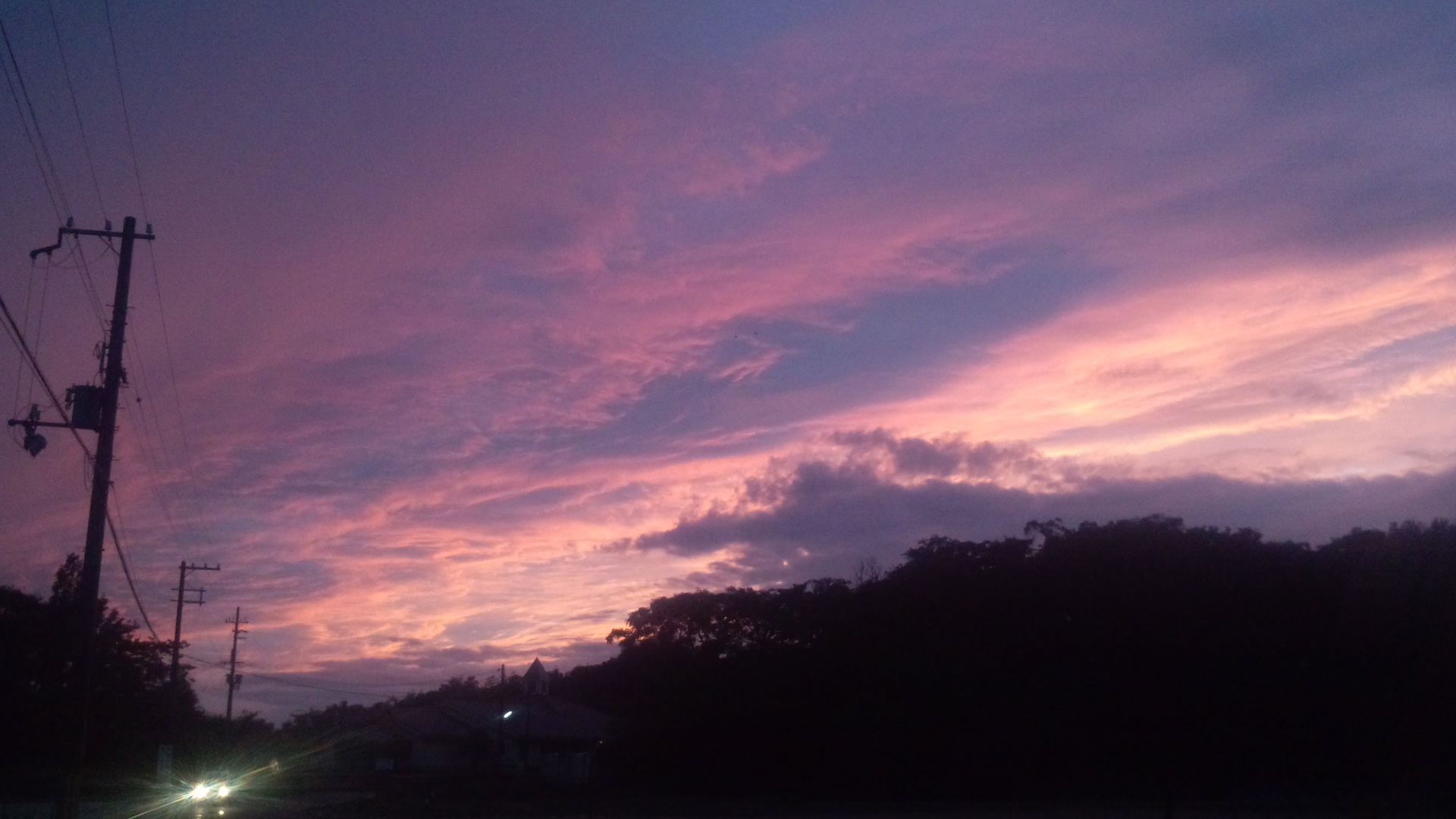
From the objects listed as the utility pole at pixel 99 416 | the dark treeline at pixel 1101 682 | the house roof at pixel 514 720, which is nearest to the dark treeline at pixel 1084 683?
the dark treeline at pixel 1101 682

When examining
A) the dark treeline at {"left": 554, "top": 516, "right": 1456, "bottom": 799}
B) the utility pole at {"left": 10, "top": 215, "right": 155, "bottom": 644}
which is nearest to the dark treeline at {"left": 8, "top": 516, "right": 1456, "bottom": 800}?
the dark treeline at {"left": 554, "top": 516, "right": 1456, "bottom": 799}

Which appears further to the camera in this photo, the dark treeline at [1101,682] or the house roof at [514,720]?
the house roof at [514,720]

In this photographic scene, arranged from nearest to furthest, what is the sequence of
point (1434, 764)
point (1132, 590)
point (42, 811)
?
point (42, 811) → point (1434, 764) → point (1132, 590)

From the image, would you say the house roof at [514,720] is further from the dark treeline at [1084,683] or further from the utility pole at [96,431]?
the utility pole at [96,431]

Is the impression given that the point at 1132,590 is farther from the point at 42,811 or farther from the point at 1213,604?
the point at 42,811

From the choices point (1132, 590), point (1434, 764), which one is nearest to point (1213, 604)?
point (1132, 590)

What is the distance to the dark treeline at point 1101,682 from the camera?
4181 centimetres

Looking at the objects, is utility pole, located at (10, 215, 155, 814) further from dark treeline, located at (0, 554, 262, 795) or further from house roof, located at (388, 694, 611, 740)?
house roof, located at (388, 694, 611, 740)

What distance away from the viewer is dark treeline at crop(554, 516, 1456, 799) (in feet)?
137

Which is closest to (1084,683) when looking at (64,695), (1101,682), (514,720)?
(1101,682)

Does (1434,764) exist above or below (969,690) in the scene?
below

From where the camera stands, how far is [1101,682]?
143 ft

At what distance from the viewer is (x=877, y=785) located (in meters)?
46.6

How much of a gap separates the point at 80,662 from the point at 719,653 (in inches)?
1540
